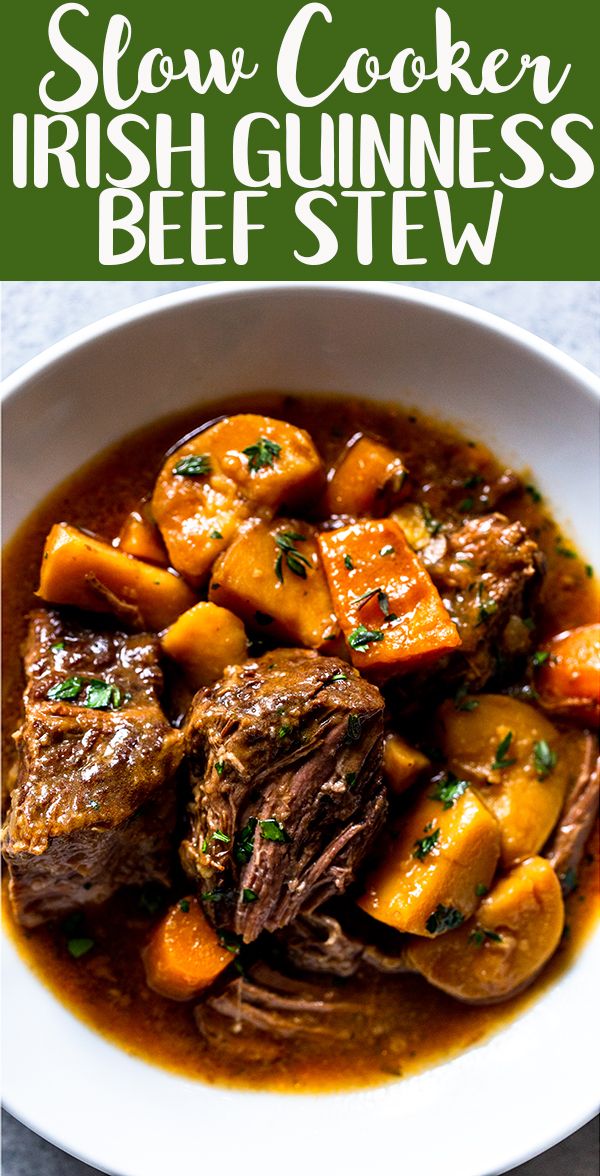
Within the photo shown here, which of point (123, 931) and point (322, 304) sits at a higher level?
point (322, 304)

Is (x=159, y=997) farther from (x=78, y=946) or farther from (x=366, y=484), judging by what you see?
(x=366, y=484)

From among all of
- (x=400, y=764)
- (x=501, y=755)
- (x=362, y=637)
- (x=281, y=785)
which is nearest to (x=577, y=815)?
(x=501, y=755)

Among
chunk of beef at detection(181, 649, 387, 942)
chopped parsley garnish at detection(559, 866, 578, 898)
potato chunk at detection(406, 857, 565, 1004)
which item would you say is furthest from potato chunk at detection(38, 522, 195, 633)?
chopped parsley garnish at detection(559, 866, 578, 898)

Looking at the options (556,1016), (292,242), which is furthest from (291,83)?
(556,1016)

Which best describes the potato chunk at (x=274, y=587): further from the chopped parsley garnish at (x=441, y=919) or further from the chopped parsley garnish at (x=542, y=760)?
the chopped parsley garnish at (x=441, y=919)

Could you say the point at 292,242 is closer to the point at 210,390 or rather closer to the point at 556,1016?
the point at 210,390
